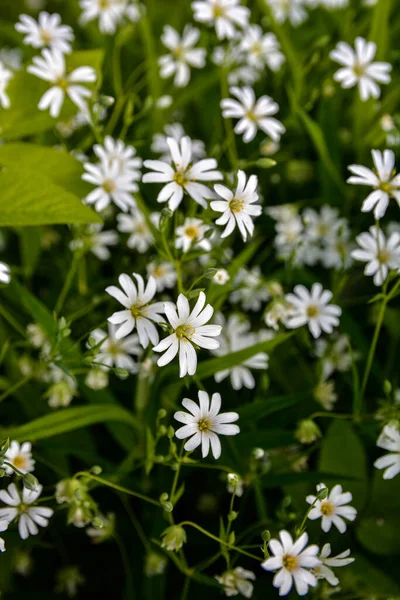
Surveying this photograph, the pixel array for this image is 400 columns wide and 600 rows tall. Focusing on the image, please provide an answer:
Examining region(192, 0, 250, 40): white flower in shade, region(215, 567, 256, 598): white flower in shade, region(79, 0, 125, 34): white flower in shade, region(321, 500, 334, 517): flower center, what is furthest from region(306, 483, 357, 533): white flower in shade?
region(79, 0, 125, 34): white flower in shade

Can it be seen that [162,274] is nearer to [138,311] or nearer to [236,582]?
[138,311]

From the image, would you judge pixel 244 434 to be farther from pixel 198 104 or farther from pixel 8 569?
pixel 198 104

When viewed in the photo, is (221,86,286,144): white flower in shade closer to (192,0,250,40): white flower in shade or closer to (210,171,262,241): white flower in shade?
(192,0,250,40): white flower in shade

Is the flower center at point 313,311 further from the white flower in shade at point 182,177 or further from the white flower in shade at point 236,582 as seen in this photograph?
the white flower in shade at point 236,582

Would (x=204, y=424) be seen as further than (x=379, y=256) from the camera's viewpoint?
No

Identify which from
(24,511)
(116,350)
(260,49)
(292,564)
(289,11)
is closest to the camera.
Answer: (292,564)

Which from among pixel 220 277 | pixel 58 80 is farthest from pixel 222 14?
pixel 220 277
